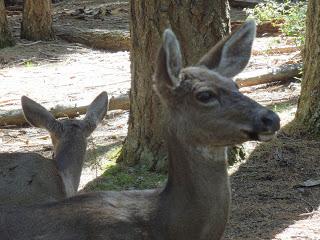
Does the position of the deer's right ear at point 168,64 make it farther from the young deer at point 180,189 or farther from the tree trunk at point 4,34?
the tree trunk at point 4,34

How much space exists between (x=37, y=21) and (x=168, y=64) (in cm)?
1458

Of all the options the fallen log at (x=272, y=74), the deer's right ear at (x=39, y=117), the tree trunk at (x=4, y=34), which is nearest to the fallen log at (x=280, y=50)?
the fallen log at (x=272, y=74)

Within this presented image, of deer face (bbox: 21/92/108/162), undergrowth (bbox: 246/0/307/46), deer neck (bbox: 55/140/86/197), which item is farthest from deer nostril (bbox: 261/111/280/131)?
undergrowth (bbox: 246/0/307/46)

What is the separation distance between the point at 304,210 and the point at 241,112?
10.0ft

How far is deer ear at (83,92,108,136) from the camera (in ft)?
24.8

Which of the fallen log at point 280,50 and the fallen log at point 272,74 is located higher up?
the fallen log at point 272,74

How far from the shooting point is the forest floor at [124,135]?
7.53m

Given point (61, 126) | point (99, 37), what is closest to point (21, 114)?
point (61, 126)

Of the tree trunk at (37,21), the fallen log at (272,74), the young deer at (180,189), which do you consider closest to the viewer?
the young deer at (180,189)

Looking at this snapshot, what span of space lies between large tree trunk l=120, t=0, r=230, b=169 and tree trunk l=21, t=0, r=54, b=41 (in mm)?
10468

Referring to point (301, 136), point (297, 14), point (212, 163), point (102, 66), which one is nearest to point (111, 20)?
point (102, 66)

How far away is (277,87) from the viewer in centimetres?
1280

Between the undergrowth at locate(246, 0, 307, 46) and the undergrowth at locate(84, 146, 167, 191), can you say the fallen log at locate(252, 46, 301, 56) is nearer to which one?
the undergrowth at locate(246, 0, 307, 46)

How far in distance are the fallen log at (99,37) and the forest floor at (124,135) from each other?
29cm
